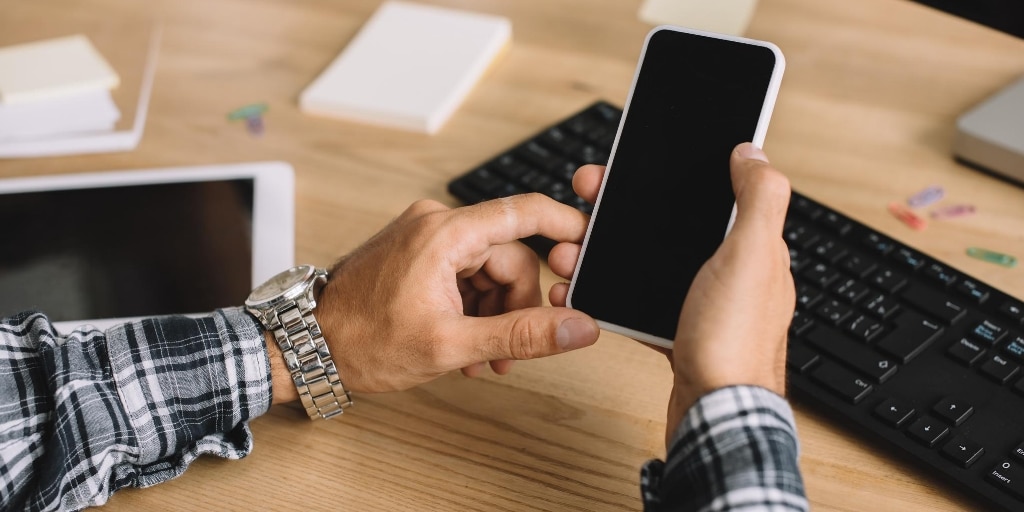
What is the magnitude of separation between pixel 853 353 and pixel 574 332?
0.19 meters

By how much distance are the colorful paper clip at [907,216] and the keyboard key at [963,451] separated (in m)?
0.23

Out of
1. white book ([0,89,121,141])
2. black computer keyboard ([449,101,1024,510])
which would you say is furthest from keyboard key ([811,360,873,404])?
white book ([0,89,121,141])

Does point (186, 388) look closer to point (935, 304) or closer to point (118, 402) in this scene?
point (118, 402)

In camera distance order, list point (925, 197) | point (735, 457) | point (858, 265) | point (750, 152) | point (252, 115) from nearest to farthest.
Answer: point (735, 457) < point (750, 152) < point (858, 265) < point (925, 197) < point (252, 115)

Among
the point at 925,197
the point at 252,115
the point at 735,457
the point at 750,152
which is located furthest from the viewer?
the point at 252,115

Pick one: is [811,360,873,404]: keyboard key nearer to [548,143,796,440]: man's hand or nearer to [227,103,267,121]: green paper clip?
[548,143,796,440]: man's hand

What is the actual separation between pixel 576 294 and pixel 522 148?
249mm

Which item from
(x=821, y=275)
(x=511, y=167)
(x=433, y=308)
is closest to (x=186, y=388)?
(x=433, y=308)

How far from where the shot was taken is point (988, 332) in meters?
0.57

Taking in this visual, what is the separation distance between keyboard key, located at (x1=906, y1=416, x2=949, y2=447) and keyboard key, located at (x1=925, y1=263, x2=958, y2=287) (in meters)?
0.11

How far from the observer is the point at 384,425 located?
0.58 m

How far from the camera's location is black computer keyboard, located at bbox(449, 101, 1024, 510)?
0.52 meters

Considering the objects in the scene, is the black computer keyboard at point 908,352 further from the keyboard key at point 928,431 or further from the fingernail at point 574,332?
the fingernail at point 574,332

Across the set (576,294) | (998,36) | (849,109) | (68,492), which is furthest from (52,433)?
(998,36)
